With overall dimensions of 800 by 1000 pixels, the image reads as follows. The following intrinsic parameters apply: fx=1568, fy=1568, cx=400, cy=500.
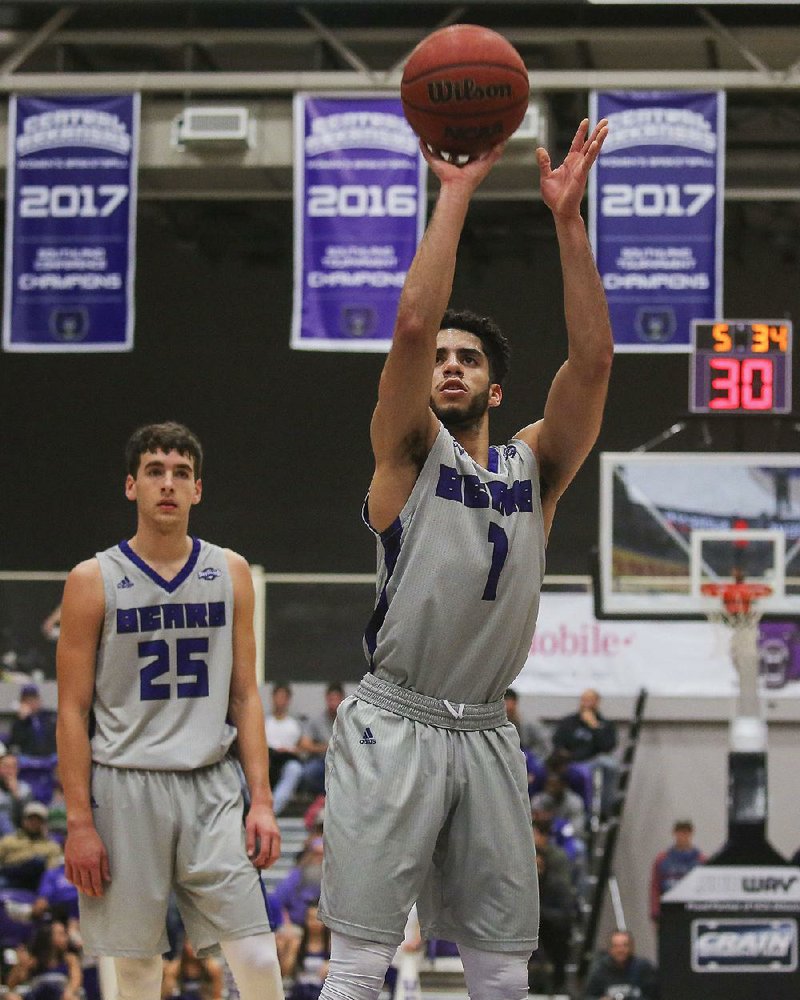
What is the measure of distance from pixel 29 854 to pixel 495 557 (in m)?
8.64

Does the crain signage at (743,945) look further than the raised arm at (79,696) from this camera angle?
Yes

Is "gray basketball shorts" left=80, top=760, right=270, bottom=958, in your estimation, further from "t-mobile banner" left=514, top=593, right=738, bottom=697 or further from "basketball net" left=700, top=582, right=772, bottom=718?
"t-mobile banner" left=514, top=593, right=738, bottom=697

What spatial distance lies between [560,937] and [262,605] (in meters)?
4.25

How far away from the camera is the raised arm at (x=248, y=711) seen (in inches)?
190

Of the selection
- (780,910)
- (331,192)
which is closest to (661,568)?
(780,910)

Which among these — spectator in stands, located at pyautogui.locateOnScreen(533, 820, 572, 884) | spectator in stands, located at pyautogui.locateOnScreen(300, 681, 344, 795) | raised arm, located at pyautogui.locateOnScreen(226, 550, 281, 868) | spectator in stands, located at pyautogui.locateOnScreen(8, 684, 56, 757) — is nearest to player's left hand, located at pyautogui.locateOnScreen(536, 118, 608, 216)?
raised arm, located at pyautogui.locateOnScreen(226, 550, 281, 868)

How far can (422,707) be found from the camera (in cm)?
367

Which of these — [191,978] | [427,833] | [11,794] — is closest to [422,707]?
[427,833]

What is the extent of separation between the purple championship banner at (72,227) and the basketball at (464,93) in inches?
332

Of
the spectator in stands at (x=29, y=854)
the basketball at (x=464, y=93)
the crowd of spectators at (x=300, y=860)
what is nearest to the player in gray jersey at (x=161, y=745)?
the basketball at (x=464, y=93)

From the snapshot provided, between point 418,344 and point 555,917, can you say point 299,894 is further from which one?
point 418,344

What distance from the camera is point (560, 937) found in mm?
11523

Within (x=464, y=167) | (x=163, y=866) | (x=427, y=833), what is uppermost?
(x=464, y=167)

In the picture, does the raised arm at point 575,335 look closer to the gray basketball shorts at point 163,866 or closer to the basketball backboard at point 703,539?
the gray basketball shorts at point 163,866
